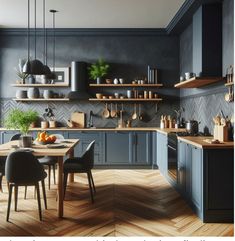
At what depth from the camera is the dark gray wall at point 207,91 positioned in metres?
4.35

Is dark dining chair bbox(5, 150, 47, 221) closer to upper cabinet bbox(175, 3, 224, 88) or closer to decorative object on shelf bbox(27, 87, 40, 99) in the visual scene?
upper cabinet bbox(175, 3, 224, 88)

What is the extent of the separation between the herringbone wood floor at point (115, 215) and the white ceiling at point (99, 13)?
2.89 metres

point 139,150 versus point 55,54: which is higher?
point 55,54

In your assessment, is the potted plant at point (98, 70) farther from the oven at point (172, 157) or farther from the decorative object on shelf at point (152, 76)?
the oven at point (172, 157)

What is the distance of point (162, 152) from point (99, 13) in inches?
105

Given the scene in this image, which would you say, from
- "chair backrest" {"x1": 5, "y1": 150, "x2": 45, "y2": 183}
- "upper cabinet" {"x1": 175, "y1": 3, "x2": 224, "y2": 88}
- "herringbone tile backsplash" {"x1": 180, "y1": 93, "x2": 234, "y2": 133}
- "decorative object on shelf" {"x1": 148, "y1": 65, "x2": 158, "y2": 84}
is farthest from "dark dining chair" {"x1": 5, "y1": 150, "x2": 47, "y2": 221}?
"decorative object on shelf" {"x1": 148, "y1": 65, "x2": 158, "y2": 84}

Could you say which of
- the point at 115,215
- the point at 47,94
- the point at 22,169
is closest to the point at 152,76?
the point at 47,94

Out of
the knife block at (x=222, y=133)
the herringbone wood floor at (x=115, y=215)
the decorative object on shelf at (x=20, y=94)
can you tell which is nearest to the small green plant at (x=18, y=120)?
the herringbone wood floor at (x=115, y=215)

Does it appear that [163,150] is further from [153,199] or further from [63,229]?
[63,229]

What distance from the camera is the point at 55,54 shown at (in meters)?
A: 7.06

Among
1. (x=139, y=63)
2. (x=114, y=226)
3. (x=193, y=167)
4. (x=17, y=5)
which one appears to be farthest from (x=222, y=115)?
(x=17, y=5)

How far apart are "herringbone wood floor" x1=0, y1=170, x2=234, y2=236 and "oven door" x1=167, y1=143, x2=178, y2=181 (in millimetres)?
238

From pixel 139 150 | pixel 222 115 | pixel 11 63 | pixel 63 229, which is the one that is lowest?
pixel 63 229

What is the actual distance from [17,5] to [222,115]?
3.65 m
